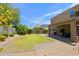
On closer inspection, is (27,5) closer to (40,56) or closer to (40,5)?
(40,5)

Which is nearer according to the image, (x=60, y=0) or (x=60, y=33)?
(x=60, y=0)

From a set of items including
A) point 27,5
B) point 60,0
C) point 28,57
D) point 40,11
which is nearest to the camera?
point 28,57

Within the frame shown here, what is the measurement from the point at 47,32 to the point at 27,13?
21.3 ft

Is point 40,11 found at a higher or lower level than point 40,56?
higher

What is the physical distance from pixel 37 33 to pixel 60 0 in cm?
568

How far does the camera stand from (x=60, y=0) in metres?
10.5

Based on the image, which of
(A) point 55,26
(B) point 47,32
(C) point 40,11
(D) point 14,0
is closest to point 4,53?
(D) point 14,0

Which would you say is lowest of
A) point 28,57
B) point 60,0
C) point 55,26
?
point 28,57

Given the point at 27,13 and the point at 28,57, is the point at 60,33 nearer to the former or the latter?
the point at 27,13

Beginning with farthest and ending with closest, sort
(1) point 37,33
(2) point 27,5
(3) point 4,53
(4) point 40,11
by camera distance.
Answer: (1) point 37,33 < (4) point 40,11 < (2) point 27,5 < (3) point 4,53

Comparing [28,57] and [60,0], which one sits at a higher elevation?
[60,0]

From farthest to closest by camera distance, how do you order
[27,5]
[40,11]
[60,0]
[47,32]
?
[47,32] < [40,11] < [27,5] < [60,0]

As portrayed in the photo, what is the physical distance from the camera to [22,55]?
880 cm

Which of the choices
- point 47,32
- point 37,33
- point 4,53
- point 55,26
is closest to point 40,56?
point 4,53
